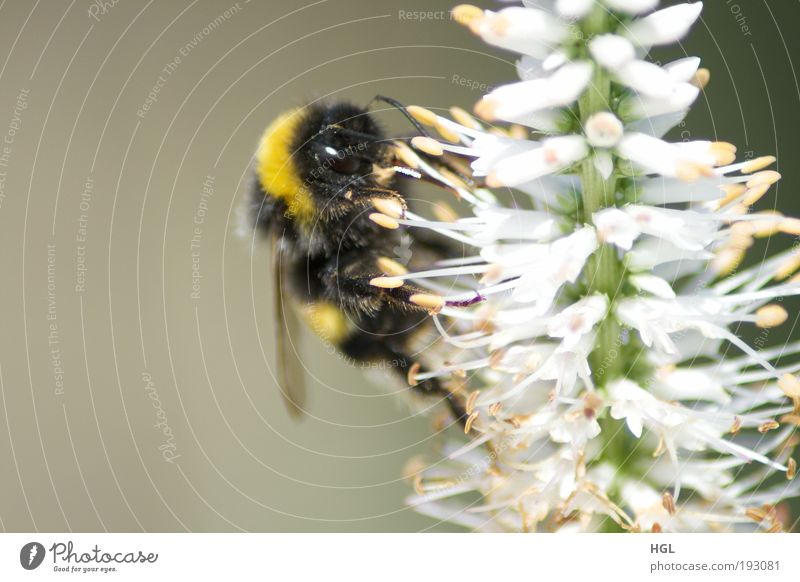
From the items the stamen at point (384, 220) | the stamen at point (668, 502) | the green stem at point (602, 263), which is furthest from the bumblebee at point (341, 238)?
the stamen at point (668, 502)

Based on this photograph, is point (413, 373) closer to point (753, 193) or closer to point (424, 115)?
point (424, 115)

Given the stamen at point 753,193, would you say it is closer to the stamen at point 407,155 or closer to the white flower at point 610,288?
the white flower at point 610,288

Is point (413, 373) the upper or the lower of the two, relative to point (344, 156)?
lower

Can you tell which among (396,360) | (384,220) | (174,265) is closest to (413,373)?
(396,360)

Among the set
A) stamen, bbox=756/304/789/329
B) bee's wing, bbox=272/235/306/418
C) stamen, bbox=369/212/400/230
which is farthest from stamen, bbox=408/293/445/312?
stamen, bbox=756/304/789/329

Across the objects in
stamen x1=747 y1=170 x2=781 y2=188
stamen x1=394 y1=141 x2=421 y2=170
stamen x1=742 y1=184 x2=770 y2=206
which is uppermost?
stamen x1=394 y1=141 x2=421 y2=170
